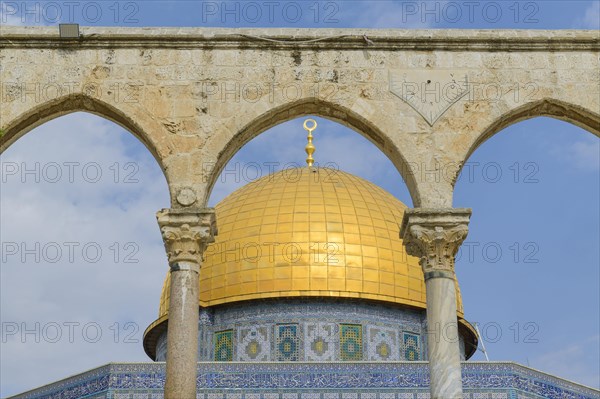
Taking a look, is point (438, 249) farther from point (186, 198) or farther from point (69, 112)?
point (69, 112)

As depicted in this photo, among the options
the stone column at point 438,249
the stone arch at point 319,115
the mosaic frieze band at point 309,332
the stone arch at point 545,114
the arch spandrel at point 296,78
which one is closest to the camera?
the stone column at point 438,249

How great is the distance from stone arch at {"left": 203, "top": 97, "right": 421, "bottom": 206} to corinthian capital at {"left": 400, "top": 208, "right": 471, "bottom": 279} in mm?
252

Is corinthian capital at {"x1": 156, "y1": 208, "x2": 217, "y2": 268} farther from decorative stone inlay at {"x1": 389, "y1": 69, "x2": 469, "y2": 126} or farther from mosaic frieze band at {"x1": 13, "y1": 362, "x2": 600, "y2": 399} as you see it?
mosaic frieze band at {"x1": 13, "y1": 362, "x2": 600, "y2": 399}

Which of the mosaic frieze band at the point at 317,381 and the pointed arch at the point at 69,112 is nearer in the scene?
the pointed arch at the point at 69,112

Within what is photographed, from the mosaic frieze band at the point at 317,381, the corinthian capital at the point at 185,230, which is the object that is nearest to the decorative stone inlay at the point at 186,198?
the corinthian capital at the point at 185,230

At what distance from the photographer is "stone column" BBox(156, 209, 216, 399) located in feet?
37.1

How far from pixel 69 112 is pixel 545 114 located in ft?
16.3

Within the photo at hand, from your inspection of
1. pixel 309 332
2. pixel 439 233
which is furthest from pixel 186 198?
pixel 309 332

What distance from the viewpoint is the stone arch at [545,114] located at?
1245 cm

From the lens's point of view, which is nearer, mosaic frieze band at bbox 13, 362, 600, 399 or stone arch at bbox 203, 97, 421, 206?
stone arch at bbox 203, 97, 421, 206

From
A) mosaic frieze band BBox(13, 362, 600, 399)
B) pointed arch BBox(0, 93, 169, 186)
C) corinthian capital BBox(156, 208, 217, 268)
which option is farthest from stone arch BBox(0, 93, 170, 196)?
mosaic frieze band BBox(13, 362, 600, 399)

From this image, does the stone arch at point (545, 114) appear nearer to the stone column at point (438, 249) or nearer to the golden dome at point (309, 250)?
the stone column at point (438, 249)

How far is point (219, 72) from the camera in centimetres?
1259

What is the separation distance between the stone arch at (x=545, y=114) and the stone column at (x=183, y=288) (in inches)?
110
